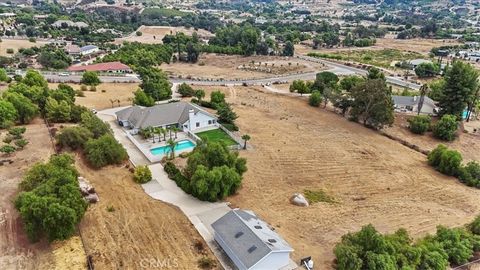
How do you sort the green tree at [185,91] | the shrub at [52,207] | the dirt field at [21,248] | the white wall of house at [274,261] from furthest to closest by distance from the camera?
the green tree at [185,91], the shrub at [52,207], the dirt field at [21,248], the white wall of house at [274,261]

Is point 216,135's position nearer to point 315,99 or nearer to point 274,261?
point 315,99

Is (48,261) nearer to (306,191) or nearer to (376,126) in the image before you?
(306,191)

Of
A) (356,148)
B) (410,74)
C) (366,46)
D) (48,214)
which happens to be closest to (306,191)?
(356,148)

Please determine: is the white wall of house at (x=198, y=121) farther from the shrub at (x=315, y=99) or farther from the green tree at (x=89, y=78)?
the green tree at (x=89, y=78)

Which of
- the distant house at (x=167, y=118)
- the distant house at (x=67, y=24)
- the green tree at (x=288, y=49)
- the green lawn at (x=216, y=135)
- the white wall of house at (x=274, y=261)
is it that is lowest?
the white wall of house at (x=274, y=261)

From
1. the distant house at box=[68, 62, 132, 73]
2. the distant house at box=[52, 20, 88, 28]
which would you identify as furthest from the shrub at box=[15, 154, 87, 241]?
the distant house at box=[52, 20, 88, 28]

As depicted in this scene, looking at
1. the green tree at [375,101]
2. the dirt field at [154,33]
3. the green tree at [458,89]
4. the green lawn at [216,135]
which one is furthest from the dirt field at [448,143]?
the dirt field at [154,33]

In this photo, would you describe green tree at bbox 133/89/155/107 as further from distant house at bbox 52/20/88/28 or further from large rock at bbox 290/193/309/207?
distant house at bbox 52/20/88/28
